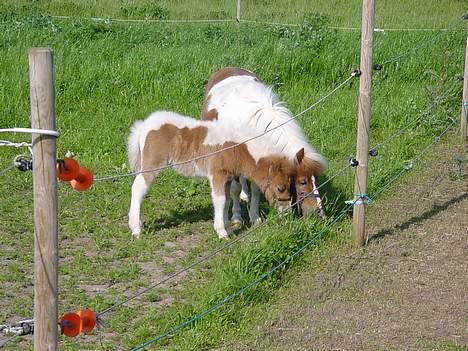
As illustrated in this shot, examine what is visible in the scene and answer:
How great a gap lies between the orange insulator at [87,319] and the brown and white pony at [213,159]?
406cm

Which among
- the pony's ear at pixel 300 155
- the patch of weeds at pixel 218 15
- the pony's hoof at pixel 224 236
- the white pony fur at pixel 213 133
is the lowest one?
the pony's hoof at pixel 224 236

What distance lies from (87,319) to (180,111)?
789 cm

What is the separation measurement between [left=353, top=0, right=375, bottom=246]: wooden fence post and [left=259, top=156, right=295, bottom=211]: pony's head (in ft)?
2.44

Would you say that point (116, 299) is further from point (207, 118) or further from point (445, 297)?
point (207, 118)

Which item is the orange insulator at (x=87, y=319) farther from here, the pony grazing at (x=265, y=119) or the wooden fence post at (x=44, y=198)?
the pony grazing at (x=265, y=119)

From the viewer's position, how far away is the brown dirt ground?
5477 millimetres

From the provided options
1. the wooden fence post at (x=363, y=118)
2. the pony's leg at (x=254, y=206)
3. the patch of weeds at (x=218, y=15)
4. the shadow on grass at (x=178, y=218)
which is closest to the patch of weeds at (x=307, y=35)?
the patch of weeds at (x=218, y=15)

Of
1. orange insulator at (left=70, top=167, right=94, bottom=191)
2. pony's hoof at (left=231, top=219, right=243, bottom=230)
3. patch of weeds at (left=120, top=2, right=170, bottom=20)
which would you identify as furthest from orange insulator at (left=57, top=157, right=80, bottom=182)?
patch of weeds at (left=120, top=2, right=170, bottom=20)

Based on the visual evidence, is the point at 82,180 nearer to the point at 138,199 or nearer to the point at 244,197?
the point at 138,199

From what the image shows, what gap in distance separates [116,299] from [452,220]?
3.35 metres

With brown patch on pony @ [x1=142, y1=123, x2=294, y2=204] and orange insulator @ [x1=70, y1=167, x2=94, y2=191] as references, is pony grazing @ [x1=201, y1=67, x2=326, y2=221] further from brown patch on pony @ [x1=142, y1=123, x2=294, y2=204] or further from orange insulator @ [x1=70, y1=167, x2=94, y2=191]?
orange insulator @ [x1=70, y1=167, x2=94, y2=191]

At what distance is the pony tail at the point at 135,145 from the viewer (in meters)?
8.07

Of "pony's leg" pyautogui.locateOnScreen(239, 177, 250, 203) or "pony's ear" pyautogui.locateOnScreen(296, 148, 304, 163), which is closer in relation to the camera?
"pony's ear" pyautogui.locateOnScreen(296, 148, 304, 163)

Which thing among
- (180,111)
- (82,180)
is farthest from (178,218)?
(82,180)
